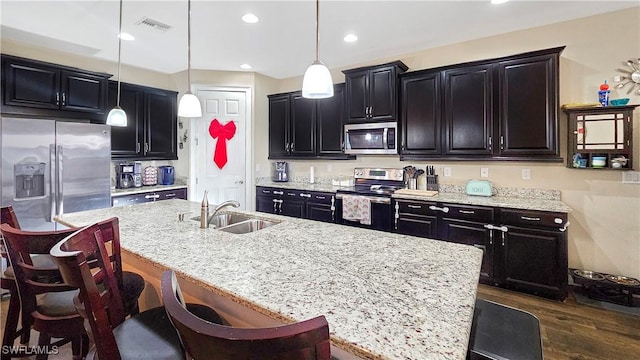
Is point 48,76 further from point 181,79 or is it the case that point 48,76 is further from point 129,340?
point 129,340

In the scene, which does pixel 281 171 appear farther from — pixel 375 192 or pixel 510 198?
pixel 510 198

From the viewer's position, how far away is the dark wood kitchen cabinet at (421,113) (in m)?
3.60

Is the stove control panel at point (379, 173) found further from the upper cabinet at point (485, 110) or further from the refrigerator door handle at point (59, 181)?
the refrigerator door handle at point (59, 181)

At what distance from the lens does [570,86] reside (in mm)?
3096

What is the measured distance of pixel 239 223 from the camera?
2.23 meters

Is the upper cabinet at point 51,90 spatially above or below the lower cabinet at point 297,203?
above

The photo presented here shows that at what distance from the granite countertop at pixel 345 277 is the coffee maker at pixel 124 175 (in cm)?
271

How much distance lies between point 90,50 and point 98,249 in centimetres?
381

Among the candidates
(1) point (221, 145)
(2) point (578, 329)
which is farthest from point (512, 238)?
(1) point (221, 145)

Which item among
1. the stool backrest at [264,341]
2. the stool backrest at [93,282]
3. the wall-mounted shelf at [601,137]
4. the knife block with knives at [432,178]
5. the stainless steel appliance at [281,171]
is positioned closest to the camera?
the stool backrest at [264,341]

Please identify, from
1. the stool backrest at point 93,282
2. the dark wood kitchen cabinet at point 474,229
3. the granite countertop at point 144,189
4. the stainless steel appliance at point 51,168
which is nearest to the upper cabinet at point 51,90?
the stainless steel appliance at point 51,168

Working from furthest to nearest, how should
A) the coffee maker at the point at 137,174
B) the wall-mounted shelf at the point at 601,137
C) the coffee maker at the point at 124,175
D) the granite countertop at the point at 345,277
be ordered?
the coffee maker at the point at 137,174
the coffee maker at the point at 124,175
the wall-mounted shelf at the point at 601,137
the granite countertop at the point at 345,277

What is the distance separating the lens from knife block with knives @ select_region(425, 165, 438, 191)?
382cm

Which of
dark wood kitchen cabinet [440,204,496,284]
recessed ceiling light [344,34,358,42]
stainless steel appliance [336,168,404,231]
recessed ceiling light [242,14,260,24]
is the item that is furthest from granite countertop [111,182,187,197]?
dark wood kitchen cabinet [440,204,496,284]
